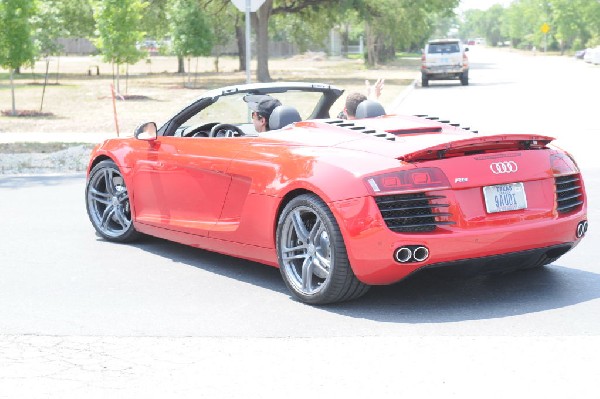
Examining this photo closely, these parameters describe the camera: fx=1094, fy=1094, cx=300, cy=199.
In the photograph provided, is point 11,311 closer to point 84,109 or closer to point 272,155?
point 272,155

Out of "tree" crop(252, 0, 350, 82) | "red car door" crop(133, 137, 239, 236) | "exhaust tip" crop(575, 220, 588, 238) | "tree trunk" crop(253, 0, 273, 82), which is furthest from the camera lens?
"tree" crop(252, 0, 350, 82)

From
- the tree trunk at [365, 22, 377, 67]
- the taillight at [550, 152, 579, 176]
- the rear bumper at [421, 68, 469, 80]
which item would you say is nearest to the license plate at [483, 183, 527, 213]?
the taillight at [550, 152, 579, 176]

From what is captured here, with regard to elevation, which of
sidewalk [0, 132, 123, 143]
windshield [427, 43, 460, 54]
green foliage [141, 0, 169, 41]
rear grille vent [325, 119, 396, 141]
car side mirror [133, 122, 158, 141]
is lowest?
sidewalk [0, 132, 123, 143]

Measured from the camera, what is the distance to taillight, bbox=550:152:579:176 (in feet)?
22.4

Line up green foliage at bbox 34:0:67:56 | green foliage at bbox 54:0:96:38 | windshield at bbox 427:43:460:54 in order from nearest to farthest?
1. windshield at bbox 427:43:460:54
2. green foliage at bbox 34:0:67:56
3. green foliage at bbox 54:0:96:38

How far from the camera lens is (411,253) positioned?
622cm

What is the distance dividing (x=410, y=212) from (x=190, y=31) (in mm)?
40670

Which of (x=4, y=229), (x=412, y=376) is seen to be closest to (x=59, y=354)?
(x=412, y=376)

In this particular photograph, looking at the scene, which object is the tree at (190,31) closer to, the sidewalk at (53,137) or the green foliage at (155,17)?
the green foliage at (155,17)

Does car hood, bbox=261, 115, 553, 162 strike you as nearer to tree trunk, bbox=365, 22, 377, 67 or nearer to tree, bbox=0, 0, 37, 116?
tree, bbox=0, 0, 37, 116

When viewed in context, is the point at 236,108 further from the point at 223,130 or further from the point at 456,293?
the point at 456,293

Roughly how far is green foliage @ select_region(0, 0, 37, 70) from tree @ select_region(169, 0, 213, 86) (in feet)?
57.1

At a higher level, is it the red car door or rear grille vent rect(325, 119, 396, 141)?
rear grille vent rect(325, 119, 396, 141)

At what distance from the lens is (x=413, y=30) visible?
77.3 metres
